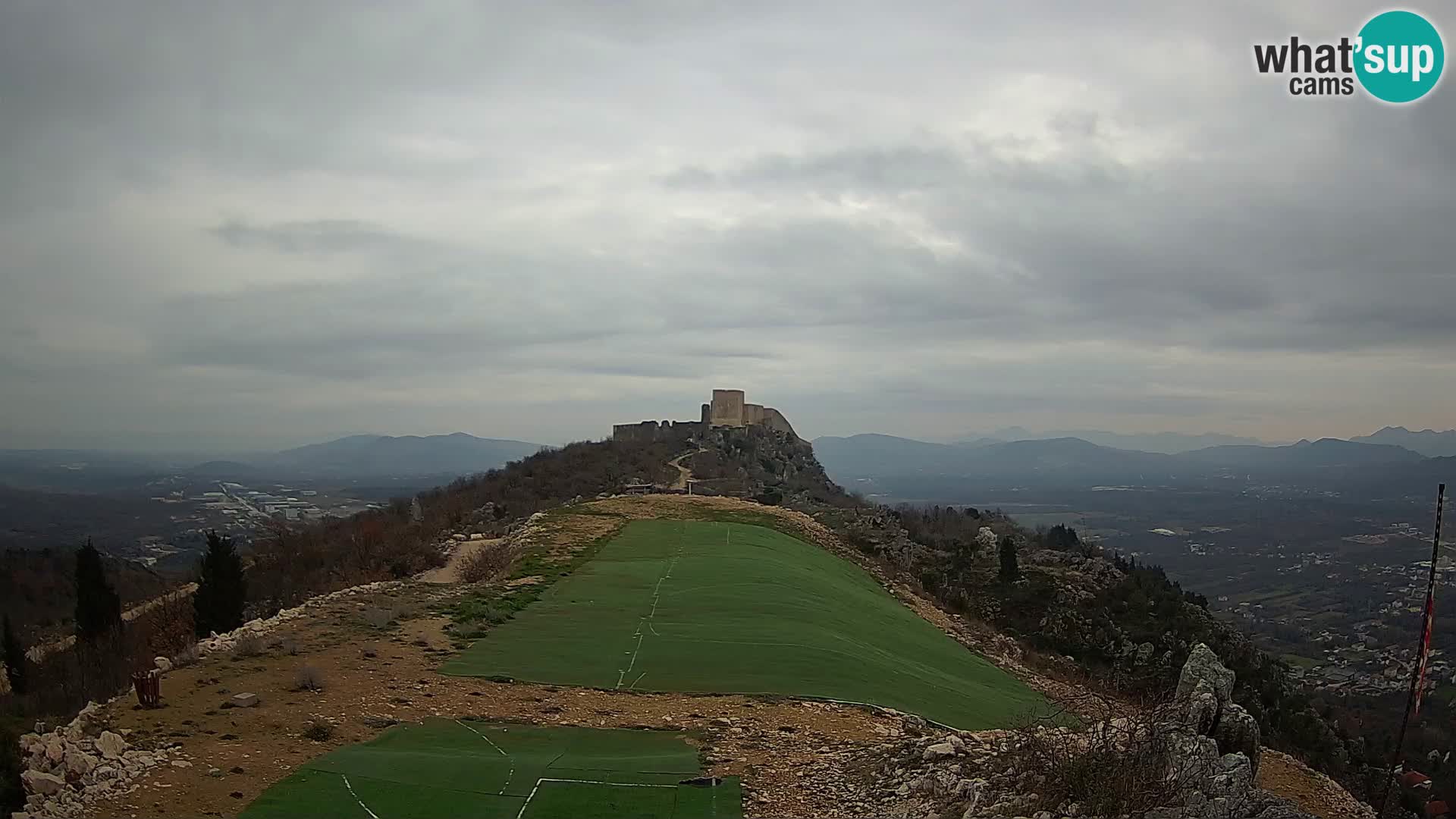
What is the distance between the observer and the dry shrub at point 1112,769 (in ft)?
22.5

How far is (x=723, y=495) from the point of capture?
4600cm

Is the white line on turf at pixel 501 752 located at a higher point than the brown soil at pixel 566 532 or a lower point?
lower

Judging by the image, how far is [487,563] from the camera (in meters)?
23.8

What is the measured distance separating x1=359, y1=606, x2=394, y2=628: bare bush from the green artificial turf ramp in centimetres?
197

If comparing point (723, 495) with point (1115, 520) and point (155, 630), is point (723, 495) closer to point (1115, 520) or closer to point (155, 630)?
point (155, 630)

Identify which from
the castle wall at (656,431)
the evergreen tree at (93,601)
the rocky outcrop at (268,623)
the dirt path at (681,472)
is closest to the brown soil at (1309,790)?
the rocky outcrop at (268,623)

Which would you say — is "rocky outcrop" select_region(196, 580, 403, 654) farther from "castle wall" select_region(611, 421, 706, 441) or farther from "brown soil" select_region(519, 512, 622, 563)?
"castle wall" select_region(611, 421, 706, 441)

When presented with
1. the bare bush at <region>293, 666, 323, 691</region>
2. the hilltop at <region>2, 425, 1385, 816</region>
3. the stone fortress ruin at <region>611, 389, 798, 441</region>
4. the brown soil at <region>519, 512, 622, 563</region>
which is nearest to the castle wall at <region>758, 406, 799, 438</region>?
the stone fortress ruin at <region>611, 389, 798, 441</region>

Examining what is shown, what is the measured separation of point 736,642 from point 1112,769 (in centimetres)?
938

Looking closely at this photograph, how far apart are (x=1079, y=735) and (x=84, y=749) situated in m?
9.83

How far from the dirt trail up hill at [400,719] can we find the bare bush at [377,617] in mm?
50

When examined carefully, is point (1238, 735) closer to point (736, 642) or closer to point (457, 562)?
point (736, 642)

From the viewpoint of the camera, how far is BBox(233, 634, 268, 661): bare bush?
12916 millimetres

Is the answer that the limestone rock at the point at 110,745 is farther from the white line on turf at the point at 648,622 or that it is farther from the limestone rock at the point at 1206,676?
the limestone rock at the point at 1206,676
